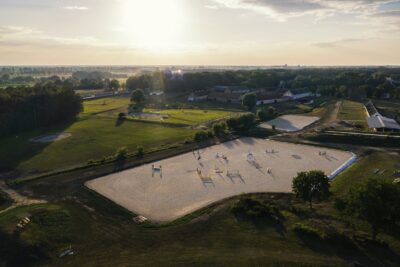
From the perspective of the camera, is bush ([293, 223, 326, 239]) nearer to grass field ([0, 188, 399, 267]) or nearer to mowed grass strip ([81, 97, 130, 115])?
grass field ([0, 188, 399, 267])

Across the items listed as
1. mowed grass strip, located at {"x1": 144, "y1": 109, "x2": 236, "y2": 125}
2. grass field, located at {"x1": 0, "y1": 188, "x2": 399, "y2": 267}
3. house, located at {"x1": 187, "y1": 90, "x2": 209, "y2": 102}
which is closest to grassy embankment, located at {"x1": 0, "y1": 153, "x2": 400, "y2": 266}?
grass field, located at {"x1": 0, "y1": 188, "x2": 399, "y2": 267}

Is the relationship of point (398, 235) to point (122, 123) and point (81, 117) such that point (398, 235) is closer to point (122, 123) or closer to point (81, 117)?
point (122, 123)

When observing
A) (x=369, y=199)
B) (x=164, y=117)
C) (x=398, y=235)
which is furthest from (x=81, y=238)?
(x=164, y=117)

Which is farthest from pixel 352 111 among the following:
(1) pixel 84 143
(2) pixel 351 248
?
(2) pixel 351 248

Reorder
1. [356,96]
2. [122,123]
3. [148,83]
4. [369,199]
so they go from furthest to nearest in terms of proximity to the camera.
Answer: [148,83], [356,96], [122,123], [369,199]

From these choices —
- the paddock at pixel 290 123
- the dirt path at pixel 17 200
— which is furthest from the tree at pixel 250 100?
the dirt path at pixel 17 200

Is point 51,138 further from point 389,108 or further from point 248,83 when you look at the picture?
point 248,83

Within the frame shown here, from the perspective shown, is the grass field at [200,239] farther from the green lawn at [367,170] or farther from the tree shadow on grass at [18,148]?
the tree shadow on grass at [18,148]
